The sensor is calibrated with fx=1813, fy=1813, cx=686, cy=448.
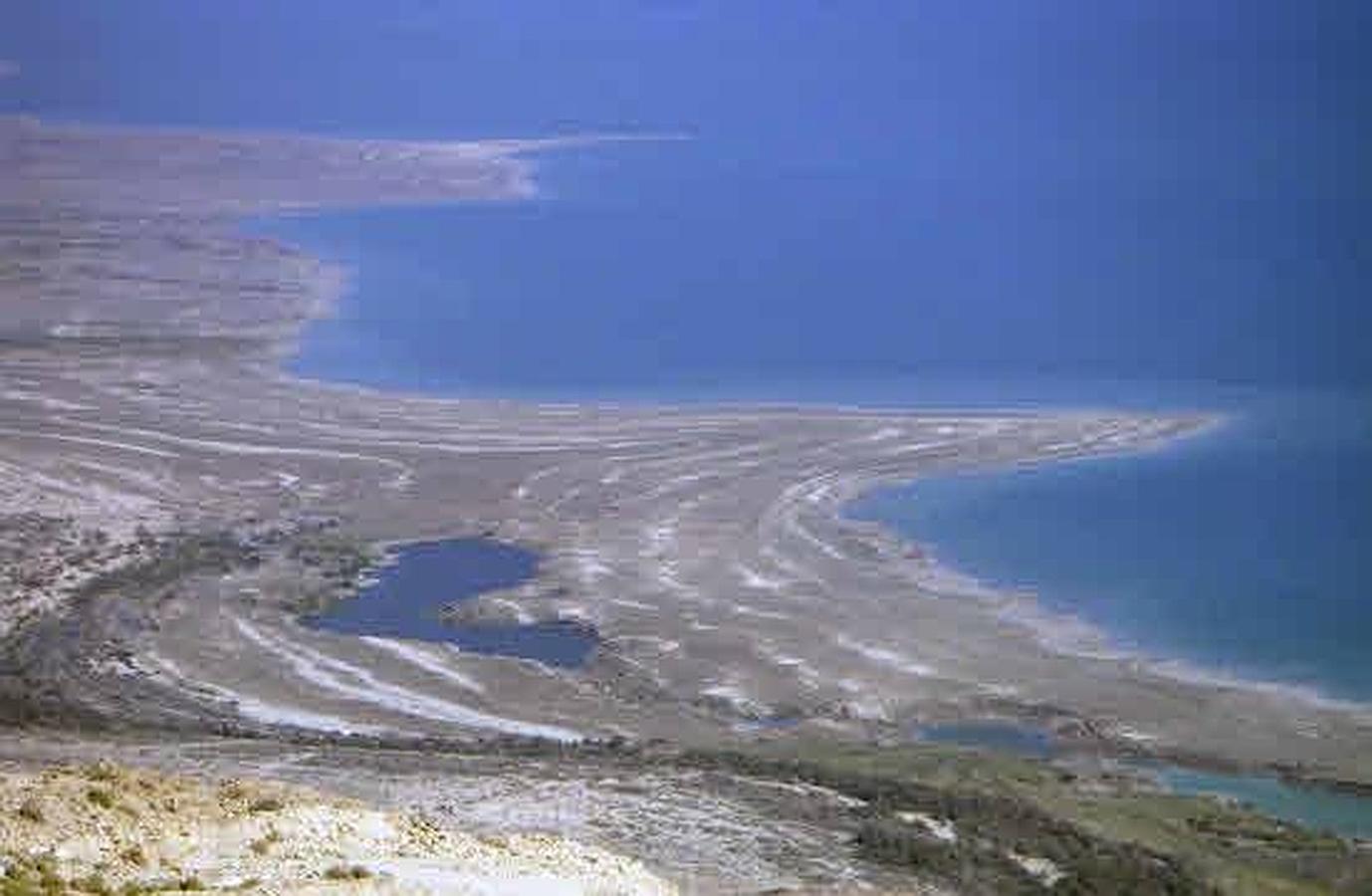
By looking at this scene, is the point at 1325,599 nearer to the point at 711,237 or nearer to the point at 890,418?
the point at 890,418

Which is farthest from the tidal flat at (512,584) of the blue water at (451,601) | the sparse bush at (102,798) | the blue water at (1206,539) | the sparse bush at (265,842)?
the sparse bush at (102,798)

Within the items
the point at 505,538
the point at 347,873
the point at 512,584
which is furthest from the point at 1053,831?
the point at 505,538

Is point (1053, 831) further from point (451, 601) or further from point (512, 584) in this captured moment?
point (512, 584)

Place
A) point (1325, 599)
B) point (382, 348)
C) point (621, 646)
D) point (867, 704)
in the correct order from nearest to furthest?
point (867, 704), point (621, 646), point (1325, 599), point (382, 348)

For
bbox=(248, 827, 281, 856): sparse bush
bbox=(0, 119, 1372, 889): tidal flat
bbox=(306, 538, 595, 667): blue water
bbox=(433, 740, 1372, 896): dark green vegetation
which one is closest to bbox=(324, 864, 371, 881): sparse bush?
bbox=(248, 827, 281, 856): sparse bush

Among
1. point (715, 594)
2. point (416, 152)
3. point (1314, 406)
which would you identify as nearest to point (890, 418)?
point (1314, 406)
